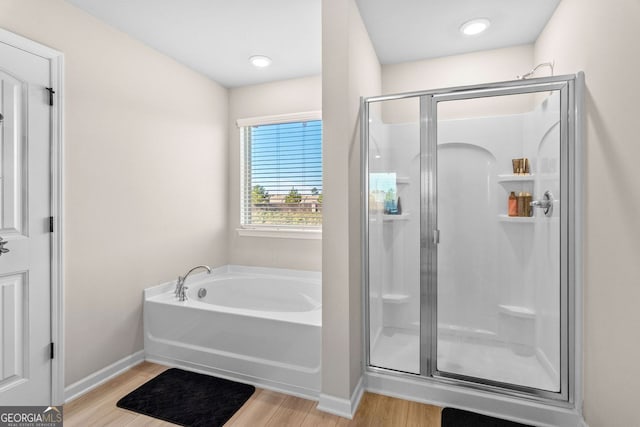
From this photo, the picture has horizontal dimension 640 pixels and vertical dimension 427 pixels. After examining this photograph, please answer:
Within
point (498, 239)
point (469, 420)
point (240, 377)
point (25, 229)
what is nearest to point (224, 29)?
point (25, 229)

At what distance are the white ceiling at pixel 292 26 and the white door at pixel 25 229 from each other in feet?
2.21

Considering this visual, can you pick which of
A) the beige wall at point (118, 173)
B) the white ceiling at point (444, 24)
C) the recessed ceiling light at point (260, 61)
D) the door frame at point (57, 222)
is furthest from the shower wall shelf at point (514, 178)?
the door frame at point (57, 222)

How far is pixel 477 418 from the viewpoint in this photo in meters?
1.81

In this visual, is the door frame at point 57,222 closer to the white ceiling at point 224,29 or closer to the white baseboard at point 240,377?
the white ceiling at point 224,29

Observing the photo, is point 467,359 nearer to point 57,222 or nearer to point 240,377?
point 240,377

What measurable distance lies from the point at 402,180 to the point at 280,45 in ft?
4.76

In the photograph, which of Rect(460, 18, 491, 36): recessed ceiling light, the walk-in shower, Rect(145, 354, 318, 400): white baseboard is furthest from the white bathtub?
Rect(460, 18, 491, 36): recessed ceiling light

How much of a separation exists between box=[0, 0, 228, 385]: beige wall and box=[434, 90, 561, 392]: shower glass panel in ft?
7.08

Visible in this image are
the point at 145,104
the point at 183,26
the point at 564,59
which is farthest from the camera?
the point at 145,104

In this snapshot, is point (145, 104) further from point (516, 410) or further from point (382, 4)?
point (516, 410)

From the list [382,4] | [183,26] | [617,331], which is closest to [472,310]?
[617,331]

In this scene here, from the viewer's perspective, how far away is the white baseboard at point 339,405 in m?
1.87

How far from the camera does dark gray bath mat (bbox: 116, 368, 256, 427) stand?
1857mm

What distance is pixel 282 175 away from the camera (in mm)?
3336
